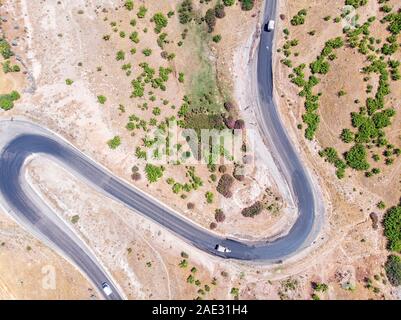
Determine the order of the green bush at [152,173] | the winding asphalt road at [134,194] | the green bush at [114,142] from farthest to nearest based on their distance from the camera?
the green bush at [152,173] → the green bush at [114,142] → the winding asphalt road at [134,194]

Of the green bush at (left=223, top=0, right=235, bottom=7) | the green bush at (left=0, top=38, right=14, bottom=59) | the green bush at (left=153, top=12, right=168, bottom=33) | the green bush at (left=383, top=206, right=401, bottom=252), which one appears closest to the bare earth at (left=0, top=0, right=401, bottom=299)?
the green bush at (left=0, top=38, right=14, bottom=59)

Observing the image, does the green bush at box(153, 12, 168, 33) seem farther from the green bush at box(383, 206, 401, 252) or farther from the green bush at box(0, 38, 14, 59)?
the green bush at box(383, 206, 401, 252)

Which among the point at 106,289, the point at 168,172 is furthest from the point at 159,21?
the point at 106,289

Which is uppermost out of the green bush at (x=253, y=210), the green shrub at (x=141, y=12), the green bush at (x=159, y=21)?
the green shrub at (x=141, y=12)

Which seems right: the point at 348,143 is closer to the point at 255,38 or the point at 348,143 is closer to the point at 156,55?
the point at 255,38

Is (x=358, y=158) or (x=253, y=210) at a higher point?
(x=358, y=158)

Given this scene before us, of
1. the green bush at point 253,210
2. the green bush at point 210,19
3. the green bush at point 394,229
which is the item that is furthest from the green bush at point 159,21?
the green bush at point 394,229

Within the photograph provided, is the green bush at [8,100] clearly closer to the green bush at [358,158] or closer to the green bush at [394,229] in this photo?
the green bush at [358,158]

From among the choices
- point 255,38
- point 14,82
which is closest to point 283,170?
point 255,38

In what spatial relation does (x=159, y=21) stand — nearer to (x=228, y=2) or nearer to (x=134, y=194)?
(x=228, y=2)
